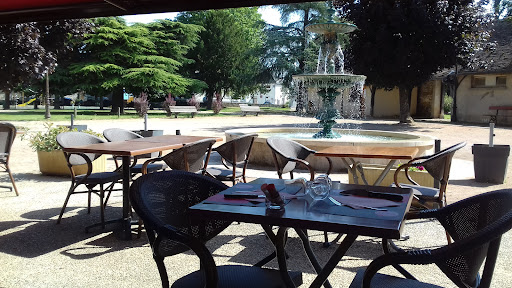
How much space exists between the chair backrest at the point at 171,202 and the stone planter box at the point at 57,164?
5289 mm

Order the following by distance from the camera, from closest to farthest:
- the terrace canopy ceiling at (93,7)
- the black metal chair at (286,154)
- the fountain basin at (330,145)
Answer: the terrace canopy ceiling at (93,7)
the black metal chair at (286,154)
the fountain basin at (330,145)

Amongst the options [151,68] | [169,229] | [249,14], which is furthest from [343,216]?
[249,14]

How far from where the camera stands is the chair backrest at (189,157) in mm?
4199

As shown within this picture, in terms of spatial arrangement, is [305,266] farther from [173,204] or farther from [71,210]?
[71,210]

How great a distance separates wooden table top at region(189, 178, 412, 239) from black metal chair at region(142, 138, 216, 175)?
7.15 ft

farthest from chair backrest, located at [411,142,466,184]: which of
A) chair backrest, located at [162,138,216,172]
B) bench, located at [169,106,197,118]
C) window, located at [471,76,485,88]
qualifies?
bench, located at [169,106,197,118]

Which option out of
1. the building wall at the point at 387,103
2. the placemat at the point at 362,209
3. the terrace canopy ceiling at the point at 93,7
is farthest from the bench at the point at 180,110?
the placemat at the point at 362,209

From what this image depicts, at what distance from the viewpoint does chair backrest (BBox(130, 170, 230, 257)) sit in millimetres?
2012

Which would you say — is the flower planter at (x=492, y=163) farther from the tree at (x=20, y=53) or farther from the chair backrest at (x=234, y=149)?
the tree at (x=20, y=53)

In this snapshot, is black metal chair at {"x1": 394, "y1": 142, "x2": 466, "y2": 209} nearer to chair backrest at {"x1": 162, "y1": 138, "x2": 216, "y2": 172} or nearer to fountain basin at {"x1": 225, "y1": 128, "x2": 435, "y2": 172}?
chair backrest at {"x1": 162, "y1": 138, "x2": 216, "y2": 172}

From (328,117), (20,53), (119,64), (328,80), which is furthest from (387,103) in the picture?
(20,53)

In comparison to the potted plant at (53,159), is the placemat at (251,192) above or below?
above

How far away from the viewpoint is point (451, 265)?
1729mm

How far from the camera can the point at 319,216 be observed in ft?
6.09
